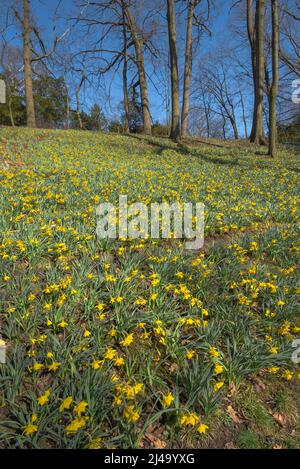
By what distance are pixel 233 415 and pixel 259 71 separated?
14039 mm

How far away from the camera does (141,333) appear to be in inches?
100

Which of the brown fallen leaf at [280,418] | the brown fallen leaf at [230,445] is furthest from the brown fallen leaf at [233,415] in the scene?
the brown fallen leaf at [280,418]

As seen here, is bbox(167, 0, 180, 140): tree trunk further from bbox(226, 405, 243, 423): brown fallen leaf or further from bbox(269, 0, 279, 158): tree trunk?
bbox(226, 405, 243, 423): brown fallen leaf

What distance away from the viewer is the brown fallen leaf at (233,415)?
199 cm

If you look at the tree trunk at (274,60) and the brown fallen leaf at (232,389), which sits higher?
the tree trunk at (274,60)

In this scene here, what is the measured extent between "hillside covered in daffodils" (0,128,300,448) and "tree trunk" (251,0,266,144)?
9.99m

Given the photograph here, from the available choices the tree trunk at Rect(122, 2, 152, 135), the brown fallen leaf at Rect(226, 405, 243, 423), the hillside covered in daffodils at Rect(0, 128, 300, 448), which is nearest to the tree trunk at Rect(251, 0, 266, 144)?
the tree trunk at Rect(122, 2, 152, 135)

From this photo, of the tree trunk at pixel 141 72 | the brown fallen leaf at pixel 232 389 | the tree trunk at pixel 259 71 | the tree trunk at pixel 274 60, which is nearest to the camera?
the brown fallen leaf at pixel 232 389

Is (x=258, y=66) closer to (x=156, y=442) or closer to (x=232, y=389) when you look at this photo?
(x=232, y=389)

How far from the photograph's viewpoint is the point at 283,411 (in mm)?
2057

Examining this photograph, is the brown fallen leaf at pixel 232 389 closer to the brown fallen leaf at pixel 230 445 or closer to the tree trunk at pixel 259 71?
the brown fallen leaf at pixel 230 445

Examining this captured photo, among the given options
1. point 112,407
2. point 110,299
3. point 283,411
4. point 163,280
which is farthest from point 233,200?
point 112,407

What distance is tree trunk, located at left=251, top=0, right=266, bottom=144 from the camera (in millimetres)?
10961

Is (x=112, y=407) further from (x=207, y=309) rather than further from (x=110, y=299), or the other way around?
(x=207, y=309)
